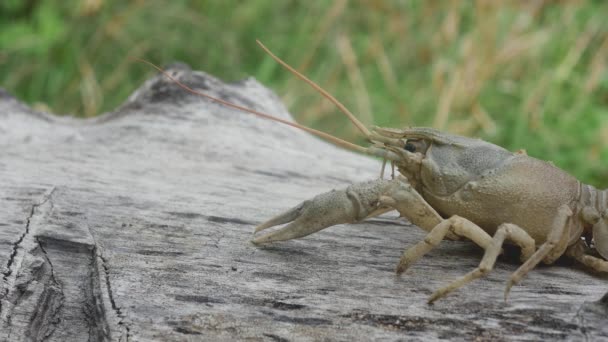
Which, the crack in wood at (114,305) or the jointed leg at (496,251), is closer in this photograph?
the crack in wood at (114,305)

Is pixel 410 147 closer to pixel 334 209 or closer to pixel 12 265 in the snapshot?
pixel 334 209

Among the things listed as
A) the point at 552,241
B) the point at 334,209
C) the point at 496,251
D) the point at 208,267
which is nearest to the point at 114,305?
the point at 208,267

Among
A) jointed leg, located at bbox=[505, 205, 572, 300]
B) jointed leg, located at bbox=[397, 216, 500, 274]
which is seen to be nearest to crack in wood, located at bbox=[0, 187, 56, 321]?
jointed leg, located at bbox=[397, 216, 500, 274]

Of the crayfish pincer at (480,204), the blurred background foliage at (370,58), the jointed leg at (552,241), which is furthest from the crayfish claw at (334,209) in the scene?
the blurred background foliage at (370,58)

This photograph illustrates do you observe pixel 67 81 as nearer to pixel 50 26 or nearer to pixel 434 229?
pixel 50 26

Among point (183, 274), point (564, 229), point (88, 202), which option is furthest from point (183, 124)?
point (564, 229)

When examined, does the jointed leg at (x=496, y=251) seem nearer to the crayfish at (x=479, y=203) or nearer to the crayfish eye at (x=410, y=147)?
the crayfish at (x=479, y=203)

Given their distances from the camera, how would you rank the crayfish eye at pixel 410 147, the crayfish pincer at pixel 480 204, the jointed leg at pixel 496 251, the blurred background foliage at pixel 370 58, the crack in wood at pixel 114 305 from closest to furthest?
1. the crack in wood at pixel 114 305
2. the jointed leg at pixel 496 251
3. the crayfish pincer at pixel 480 204
4. the crayfish eye at pixel 410 147
5. the blurred background foliage at pixel 370 58
